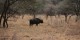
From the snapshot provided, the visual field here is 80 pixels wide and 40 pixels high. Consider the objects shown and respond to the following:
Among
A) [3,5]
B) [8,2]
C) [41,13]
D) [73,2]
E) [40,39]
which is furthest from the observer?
[41,13]

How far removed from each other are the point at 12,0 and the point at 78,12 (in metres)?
12.1

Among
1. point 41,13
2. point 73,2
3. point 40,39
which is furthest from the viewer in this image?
point 41,13

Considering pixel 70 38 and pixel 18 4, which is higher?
pixel 18 4

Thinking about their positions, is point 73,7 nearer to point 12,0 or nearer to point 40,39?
point 12,0

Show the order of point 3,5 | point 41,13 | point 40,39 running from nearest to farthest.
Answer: point 40,39
point 3,5
point 41,13

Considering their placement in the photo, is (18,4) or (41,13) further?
(41,13)

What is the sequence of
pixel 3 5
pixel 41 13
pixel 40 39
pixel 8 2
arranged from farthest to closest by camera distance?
pixel 41 13
pixel 3 5
pixel 8 2
pixel 40 39

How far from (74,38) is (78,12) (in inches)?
687

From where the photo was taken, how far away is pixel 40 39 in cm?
2145

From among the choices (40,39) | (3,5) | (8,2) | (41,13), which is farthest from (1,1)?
(41,13)

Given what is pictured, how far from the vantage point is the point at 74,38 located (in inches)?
897

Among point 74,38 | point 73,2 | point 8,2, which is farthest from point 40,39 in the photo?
point 73,2

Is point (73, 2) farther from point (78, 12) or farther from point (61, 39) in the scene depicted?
point (61, 39)

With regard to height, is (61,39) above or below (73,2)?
below
